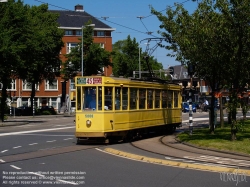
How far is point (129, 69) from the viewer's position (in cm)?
7062

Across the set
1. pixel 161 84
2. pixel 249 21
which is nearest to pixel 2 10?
pixel 161 84

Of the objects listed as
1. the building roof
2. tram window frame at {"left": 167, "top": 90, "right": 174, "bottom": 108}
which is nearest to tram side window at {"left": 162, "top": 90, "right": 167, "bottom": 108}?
tram window frame at {"left": 167, "top": 90, "right": 174, "bottom": 108}

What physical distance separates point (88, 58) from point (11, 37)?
26235 mm

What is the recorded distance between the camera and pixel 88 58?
66125mm

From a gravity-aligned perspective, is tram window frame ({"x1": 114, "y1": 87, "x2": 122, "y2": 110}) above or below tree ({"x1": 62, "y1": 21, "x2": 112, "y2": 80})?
below

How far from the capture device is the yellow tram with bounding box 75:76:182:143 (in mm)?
20609

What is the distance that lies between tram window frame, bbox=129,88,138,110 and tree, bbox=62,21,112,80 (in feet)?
143

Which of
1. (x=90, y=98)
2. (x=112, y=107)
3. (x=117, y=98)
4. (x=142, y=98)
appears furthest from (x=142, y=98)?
(x=90, y=98)

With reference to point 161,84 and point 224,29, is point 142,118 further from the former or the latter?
point 224,29

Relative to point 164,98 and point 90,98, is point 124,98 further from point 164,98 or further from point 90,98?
point 164,98

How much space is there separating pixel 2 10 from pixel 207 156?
28.8 meters

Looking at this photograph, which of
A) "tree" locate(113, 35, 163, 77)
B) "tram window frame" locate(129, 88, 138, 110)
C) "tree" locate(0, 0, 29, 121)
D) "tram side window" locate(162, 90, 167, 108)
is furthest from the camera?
"tree" locate(113, 35, 163, 77)

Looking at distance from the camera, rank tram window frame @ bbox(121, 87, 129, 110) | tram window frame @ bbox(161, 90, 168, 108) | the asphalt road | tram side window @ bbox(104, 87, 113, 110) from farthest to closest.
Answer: tram window frame @ bbox(161, 90, 168, 108) → tram window frame @ bbox(121, 87, 129, 110) → tram side window @ bbox(104, 87, 113, 110) → the asphalt road

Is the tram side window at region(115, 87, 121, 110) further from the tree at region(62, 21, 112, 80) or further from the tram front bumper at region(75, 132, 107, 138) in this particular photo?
the tree at region(62, 21, 112, 80)
